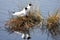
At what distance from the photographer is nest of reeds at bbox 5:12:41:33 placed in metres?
4.18

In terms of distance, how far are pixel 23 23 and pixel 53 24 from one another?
533mm

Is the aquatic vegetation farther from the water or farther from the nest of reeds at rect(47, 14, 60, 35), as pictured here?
the water

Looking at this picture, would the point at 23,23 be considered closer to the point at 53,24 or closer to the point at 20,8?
the point at 53,24

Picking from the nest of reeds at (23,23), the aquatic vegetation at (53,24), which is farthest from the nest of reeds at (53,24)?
the nest of reeds at (23,23)

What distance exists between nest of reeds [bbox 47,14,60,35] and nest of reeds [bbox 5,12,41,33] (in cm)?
22

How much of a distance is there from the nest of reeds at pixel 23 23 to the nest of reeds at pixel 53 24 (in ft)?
0.72

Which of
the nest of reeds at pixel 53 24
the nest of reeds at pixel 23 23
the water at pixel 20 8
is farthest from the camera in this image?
the nest of reeds at pixel 53 24

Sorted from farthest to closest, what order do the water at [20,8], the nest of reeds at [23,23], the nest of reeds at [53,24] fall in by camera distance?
the nest of reeds at [53,24], the nest of reeds at [23,23], the water at [20,8]

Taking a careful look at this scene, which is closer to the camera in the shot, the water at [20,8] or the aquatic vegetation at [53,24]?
the water at [20,8]

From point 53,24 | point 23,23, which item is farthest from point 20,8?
point 53,24

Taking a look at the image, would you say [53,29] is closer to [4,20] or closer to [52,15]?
[52,15]

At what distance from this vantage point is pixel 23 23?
4.27 meters

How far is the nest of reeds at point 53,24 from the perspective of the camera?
428 centimetres

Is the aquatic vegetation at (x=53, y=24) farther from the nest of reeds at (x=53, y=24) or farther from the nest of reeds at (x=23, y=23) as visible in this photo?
the nest of reeds at (x=23, y=23)
